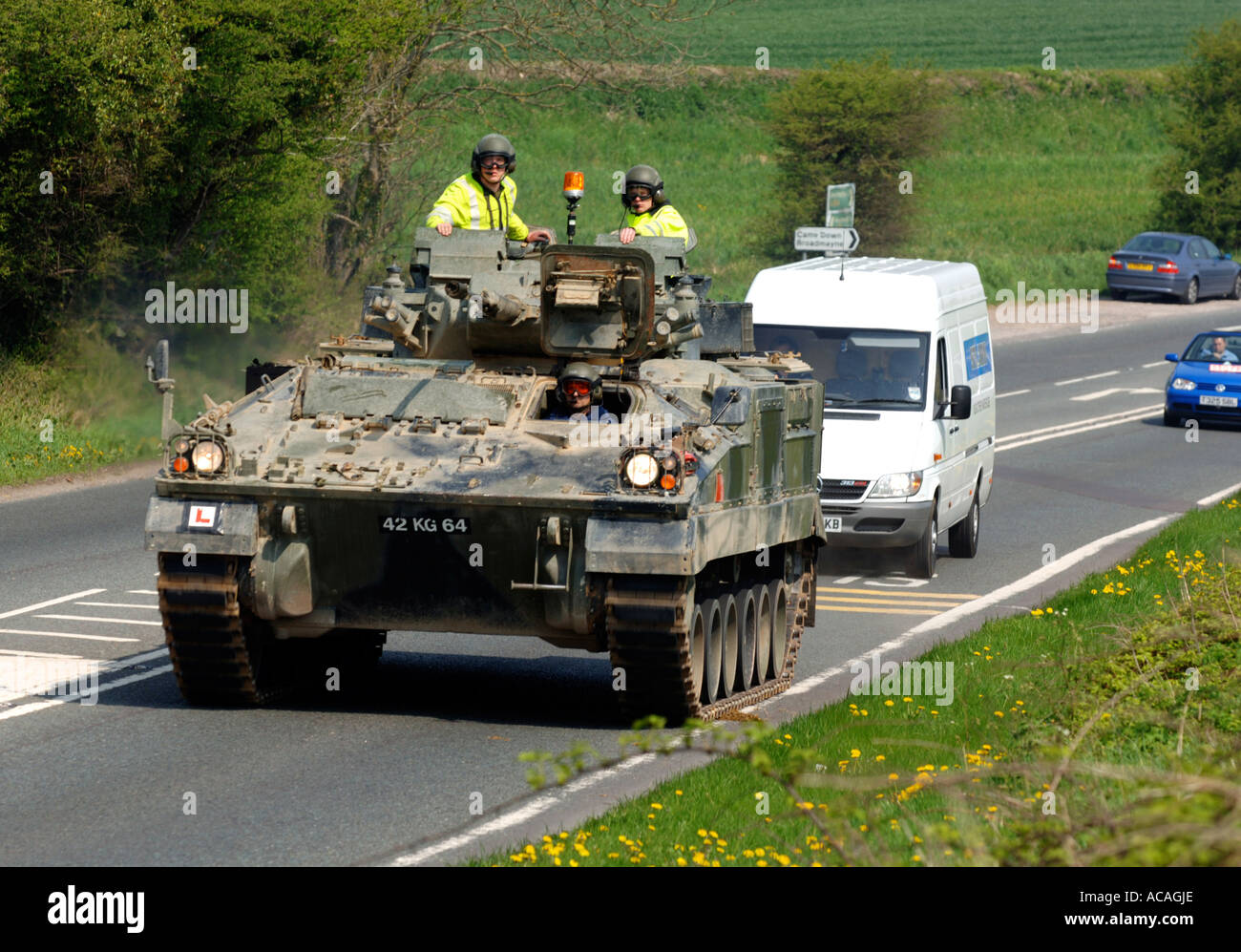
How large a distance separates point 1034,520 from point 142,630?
10.8 meters

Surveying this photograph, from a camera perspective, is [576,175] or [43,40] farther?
[43,40]

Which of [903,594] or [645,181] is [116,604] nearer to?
[645,181]

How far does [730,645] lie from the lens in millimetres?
12531

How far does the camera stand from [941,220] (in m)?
64.1

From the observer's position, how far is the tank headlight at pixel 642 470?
35.9 feet

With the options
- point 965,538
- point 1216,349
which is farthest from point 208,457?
point 1216,349

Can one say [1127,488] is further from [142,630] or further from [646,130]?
[646,130]

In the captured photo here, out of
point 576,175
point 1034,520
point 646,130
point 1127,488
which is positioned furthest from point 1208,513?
point 646,130

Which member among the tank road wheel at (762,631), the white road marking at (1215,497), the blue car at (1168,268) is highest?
the blue car at (1168,268)

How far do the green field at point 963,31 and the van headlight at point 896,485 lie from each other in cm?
6054

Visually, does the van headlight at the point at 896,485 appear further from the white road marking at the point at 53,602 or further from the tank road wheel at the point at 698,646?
the white road marking at the point at 53,602

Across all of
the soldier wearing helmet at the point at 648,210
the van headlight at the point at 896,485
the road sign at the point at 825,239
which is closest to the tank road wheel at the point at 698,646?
the soldier wearing helmet at the point at 648,210
